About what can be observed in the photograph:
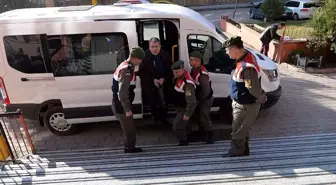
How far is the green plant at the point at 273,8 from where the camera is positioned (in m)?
17.0

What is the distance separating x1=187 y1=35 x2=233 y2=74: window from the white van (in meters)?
0.02

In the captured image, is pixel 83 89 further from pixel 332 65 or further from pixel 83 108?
pixel 332 65

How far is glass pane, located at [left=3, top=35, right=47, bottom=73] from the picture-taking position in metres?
5.16

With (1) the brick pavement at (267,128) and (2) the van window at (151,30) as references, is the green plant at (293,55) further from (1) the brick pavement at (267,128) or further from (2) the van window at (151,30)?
(2) the van window at (151,30)

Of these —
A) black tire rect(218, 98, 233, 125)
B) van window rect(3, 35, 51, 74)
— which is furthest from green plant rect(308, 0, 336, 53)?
van window rect(3, 35, 51, 74)

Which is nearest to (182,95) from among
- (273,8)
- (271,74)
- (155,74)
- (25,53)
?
(155,74)

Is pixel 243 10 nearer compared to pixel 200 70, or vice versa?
pixel 200 70

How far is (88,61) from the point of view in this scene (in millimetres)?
5371

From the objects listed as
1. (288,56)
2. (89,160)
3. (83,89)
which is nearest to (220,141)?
(89,160)

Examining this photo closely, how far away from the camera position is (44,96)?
217 inches

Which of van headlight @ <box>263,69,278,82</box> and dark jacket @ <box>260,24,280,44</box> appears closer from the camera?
van headlight @ <box>263,69,278,82</box>

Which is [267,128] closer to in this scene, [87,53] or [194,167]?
[194,167]

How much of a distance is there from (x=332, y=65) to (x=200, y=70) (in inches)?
282

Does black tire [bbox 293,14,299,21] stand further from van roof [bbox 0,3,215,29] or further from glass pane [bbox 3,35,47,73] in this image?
glass pane [bbox 3,35,47,73]
